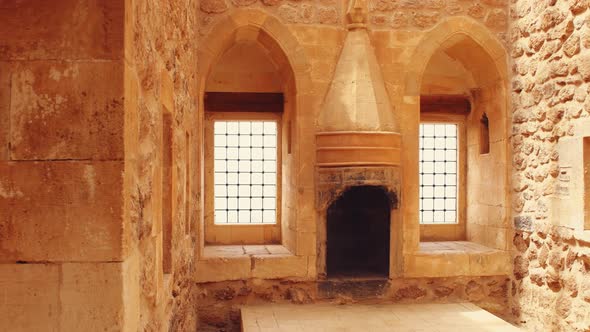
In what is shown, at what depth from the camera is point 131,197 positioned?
7.67ft

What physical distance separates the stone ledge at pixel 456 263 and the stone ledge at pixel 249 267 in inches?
49.3

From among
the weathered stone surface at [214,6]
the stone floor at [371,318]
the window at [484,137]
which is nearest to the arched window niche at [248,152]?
the weathered stone surface at [214,6]

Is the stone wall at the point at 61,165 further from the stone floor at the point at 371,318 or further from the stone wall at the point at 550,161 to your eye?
the stone wall at the point at 550,161

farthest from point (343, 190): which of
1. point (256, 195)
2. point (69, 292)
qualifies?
point (69, 292)

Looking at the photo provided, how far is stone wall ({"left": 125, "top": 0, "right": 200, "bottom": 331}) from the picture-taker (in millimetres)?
2385

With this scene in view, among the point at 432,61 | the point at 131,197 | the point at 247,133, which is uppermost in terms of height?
the point at 432,61

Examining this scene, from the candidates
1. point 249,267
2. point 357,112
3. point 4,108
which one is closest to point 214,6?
point 357,112

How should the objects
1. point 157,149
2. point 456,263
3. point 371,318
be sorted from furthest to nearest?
point 456,263
point 371,318
point 157,149

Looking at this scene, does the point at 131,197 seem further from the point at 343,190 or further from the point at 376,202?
the point at 376,202

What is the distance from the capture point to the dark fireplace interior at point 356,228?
23.3 ft

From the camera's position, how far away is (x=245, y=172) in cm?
759

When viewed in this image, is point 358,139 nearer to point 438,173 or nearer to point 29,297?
point 438,173

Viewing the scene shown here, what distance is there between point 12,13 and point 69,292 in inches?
43.4

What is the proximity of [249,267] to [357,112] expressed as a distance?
6.68ft
